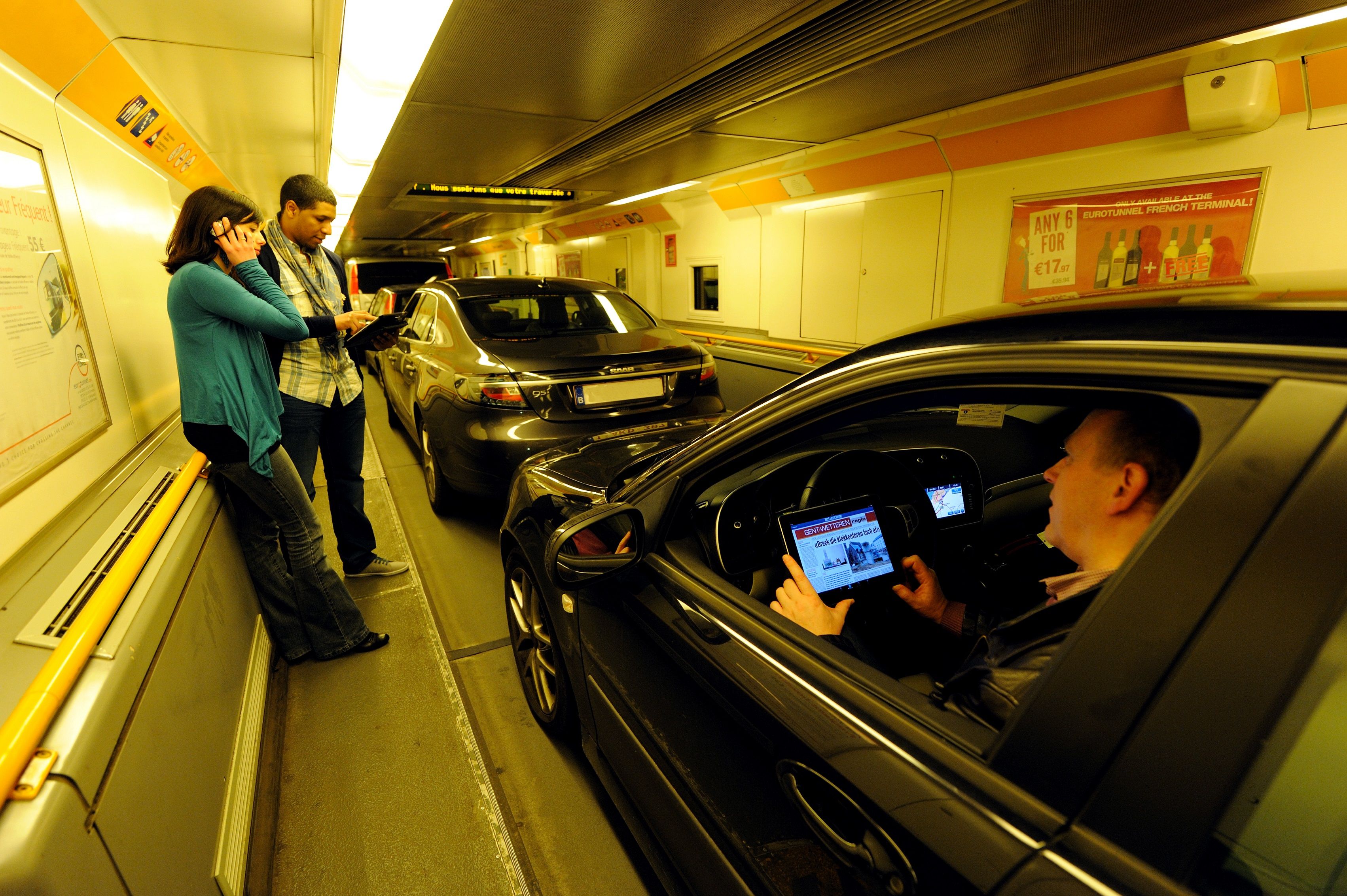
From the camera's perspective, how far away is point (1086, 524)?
3.29 ft

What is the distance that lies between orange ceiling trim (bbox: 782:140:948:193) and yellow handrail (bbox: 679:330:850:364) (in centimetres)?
165

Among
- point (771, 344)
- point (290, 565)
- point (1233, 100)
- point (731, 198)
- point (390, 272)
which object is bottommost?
point (290, 565)

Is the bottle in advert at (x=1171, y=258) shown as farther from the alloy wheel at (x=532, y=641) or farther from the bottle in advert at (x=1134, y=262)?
the alloy wheel at (x=532, y=641)

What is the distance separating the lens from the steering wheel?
77.2 inches

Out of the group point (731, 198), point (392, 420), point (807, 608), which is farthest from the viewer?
point (731, 198)

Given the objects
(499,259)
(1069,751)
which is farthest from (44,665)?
(499,259)

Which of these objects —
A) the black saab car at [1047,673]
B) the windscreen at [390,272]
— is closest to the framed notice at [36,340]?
the black saab car at [1047,673]

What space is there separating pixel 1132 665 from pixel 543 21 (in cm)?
357

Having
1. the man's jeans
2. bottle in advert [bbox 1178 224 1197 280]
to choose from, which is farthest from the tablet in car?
bottle in advert [bbox 1178 224 1197 280]

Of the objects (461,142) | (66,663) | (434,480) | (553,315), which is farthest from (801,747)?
(461,142)

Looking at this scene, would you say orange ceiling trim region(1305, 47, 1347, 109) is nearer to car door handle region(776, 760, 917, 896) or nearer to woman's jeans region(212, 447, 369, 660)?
car door handle region(776, 760, 917, 896)

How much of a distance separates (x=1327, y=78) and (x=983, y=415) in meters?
3.21

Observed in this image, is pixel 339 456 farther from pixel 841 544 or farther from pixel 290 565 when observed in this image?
pixel 841 544

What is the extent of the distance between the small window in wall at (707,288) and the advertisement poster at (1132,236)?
14.3ft
